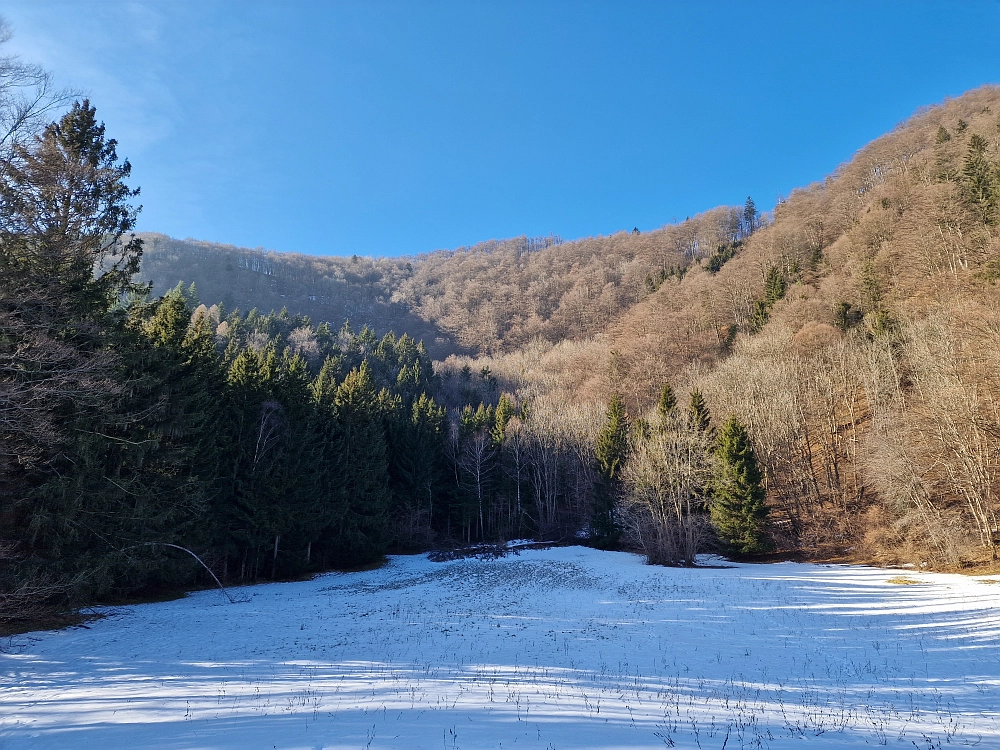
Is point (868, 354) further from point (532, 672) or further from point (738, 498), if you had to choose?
point (532, 672)

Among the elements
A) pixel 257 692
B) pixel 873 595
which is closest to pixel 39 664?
pixel 257 692

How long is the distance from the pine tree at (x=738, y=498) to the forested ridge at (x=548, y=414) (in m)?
0.16

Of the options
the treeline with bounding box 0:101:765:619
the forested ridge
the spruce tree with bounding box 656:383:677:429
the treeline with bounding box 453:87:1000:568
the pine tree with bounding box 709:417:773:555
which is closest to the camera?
the treeline with bounding box 0:101:765:619

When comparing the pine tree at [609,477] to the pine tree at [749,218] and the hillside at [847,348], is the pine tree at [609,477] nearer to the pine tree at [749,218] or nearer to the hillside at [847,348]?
the hillside at [847,348]

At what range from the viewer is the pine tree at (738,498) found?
30.5 m

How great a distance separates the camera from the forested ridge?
46.2ft

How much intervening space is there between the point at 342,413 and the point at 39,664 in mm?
27886

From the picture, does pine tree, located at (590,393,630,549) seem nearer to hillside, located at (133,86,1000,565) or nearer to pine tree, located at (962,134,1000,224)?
hillside, located at (133,86,1000,565)

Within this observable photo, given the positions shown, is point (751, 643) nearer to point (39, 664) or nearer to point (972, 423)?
point (39, 664)

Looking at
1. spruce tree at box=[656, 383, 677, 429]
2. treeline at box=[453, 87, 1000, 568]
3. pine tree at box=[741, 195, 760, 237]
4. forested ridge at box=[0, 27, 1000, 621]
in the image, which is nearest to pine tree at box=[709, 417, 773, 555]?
forested ridge at box=[0, 27, 1000, 621]

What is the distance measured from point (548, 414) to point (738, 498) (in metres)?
25.2

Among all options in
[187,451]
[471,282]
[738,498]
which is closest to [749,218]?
[471,282]

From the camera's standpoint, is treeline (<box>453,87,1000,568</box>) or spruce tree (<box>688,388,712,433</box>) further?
spruce tree (<box>688,388,712,433</box>)

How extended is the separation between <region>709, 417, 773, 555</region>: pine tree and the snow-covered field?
11639 mm
